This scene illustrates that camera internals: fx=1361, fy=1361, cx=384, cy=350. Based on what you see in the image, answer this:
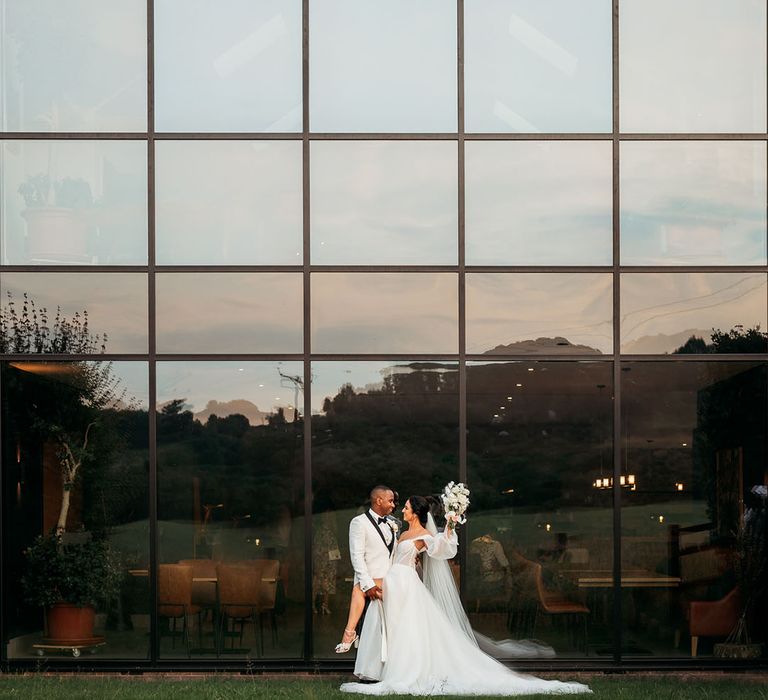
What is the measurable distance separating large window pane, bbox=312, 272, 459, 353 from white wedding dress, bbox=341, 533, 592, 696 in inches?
94.3

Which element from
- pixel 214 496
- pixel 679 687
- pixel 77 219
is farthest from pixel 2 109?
pixel 679 687

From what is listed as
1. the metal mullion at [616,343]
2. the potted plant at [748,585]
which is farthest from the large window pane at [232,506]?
the potted plant at [748,585]

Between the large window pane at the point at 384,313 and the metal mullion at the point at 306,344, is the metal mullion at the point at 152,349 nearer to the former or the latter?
the metal mullion at the point at 306,344

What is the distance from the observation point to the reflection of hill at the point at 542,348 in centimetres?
1501

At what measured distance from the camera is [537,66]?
49.9 ft

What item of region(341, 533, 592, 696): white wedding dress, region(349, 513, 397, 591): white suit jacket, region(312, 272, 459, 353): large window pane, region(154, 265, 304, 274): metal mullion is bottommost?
region(341, 533, 592, 696): white wedding dress

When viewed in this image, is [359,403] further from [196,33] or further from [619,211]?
[196,33]

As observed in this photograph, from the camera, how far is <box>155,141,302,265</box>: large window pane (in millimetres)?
15062

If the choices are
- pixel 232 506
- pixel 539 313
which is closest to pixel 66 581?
pixel 232 506

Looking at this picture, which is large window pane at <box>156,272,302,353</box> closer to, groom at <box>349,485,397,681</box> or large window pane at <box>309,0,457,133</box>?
large window pane at <box>309,0,457,133</box>

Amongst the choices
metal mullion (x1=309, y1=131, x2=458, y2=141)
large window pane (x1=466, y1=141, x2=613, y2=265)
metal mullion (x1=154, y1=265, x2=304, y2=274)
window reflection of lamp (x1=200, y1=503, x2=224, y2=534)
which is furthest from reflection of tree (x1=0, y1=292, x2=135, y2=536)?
large window pane (x1=466, y1=141, x2=613, y2=265)

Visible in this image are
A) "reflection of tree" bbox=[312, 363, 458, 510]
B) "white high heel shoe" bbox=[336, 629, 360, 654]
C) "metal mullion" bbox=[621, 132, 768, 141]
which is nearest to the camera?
"white high heel shoe" bbox=[336, 629, 360, 654]

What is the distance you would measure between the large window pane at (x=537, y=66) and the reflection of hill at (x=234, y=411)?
12.9 ft

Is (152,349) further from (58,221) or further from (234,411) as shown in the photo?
(58,221)
